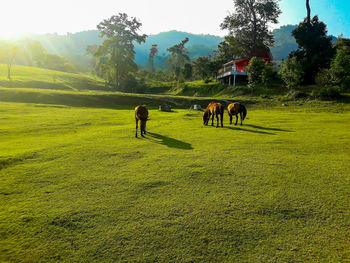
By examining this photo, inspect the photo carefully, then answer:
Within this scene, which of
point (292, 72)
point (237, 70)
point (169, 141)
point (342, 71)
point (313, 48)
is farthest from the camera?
point (237, 70)

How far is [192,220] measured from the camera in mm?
4285

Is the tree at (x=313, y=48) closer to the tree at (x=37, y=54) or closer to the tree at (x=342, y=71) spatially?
the tree at (x=342, y=71)

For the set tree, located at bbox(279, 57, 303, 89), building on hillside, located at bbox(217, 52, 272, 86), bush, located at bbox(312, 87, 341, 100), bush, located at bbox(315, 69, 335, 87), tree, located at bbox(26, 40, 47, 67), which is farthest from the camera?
tree, located at bbox(26, 40, 47, 67)

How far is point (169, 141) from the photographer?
36.7 ft

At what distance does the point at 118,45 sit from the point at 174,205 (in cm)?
6431

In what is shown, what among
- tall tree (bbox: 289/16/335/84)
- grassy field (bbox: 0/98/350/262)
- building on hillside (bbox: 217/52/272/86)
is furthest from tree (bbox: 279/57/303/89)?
grassy field (bbox: 0/98/350/262)

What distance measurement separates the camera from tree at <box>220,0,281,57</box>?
178 ft

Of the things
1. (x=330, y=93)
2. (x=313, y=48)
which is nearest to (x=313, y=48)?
(x=313, y=48)

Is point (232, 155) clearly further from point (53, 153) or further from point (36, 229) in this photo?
point (53, 153)

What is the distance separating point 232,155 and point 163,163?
9.95ft

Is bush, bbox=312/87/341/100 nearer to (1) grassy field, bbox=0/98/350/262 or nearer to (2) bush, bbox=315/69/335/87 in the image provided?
(2) bush, bbox=315/69/335/87

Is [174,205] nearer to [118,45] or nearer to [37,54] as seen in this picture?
[118,45]

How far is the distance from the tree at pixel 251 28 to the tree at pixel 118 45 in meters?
28.6

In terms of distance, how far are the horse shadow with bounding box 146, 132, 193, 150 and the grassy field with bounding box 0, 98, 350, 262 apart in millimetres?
1111
